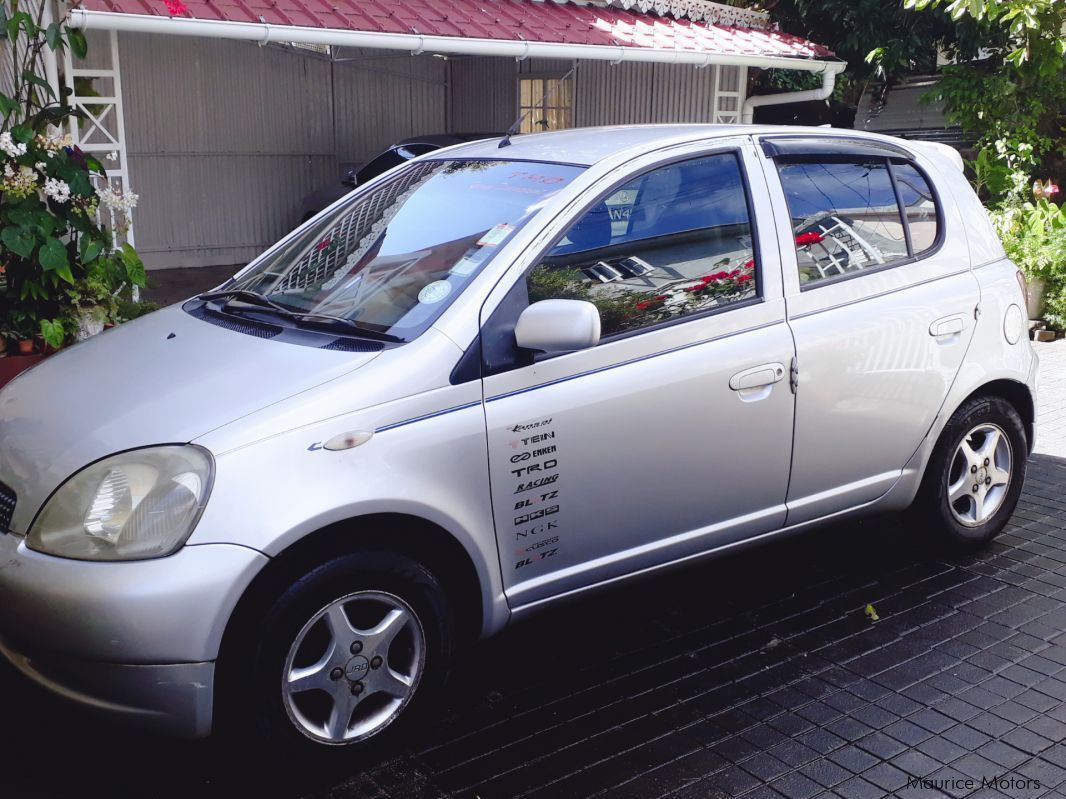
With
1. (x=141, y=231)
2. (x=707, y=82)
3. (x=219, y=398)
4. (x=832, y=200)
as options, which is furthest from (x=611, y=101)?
(x=219, y=398)

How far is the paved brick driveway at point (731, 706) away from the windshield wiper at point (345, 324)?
1260mm

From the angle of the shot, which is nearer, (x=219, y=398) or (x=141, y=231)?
(x=219, y=398)

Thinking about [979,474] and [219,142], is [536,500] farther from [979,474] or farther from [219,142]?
[219,142]

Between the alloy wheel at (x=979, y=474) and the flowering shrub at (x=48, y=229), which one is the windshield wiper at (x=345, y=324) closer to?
the alloy wheel at (x=979, y=474)

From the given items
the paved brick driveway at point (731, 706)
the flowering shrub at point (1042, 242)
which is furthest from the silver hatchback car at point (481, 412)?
the flowering shrub at point (1042, 242)

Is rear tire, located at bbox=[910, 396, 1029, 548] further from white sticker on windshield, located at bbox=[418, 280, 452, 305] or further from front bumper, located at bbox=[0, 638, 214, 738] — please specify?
front bumper, located at bbox=[0, 638, 214, 738]

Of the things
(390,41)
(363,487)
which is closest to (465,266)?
(363,487)

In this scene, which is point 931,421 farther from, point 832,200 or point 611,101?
point 611,101

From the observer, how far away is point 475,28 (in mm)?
9430

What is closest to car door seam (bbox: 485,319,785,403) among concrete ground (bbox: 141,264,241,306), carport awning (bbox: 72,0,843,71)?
carport awning (bbox: 72,0,843,71)

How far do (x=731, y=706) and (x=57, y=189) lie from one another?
15.7ft

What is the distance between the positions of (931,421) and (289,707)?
2819 mm

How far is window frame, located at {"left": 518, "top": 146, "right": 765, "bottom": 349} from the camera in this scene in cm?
338

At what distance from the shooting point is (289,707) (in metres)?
2.92
